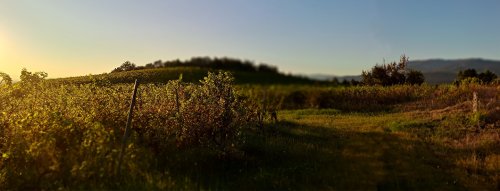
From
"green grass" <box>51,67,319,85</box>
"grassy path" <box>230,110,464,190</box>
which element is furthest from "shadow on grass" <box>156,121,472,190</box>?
"green grass" <box>51,67,319,85</box>

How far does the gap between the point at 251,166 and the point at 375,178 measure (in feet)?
11.6

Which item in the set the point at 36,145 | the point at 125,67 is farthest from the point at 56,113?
the point at 125,67

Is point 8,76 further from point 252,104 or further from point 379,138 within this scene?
point 379,138

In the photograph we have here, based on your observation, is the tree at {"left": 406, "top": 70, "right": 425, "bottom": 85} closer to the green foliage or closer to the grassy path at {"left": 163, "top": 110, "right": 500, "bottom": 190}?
the grassy path at {"left": 163, "top": 110, "right": 500, "bottom": 190}

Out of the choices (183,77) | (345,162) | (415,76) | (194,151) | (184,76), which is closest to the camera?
(184,76)

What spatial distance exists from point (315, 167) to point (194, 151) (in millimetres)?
3645

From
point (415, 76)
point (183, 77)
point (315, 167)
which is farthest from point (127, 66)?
point (415, 76)

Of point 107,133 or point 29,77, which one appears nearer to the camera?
point 107,133

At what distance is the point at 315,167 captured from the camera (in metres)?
15.0

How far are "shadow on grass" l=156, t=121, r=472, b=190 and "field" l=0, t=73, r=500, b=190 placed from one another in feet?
0.10

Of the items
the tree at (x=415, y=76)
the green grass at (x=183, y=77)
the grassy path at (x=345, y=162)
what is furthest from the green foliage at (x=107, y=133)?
the tree at (x=415, y=76)

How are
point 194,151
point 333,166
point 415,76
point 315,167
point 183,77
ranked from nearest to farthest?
point 183,77
point 315,167
point 333,166
point 194,151
point 415,76

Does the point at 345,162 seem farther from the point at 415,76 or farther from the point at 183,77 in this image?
the point at 415,76

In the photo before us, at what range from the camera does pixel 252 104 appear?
21375 mm
